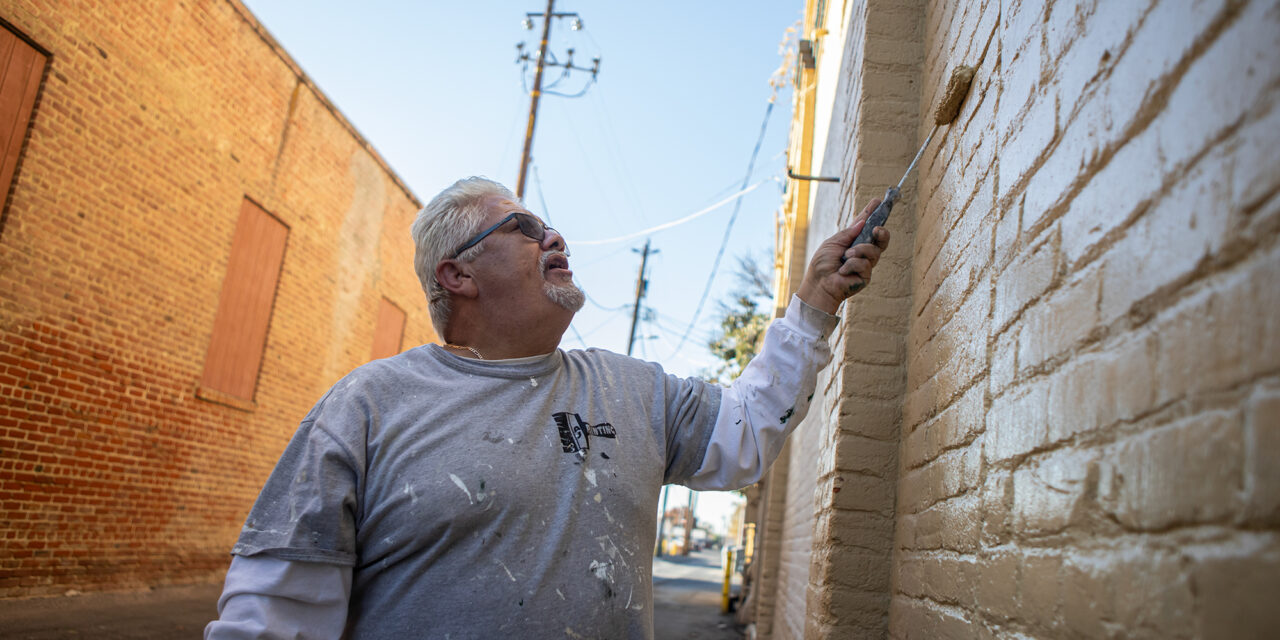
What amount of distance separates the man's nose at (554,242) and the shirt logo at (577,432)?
564 millimetres

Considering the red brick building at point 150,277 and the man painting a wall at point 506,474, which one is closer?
the man painting a wall at point 506,474

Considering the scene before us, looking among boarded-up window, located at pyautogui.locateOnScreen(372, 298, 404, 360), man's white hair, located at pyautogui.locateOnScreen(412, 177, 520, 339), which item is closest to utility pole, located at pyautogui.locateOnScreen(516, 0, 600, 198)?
boarded-up window, located at pyautogui.locateOnScreen(372, 298, 404, 360)

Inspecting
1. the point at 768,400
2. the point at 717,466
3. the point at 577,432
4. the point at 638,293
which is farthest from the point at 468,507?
the point at 638,293

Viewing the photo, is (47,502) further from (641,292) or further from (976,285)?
(641,292)

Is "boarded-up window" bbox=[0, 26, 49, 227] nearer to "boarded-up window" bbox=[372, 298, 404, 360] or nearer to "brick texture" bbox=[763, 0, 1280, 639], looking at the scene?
"brick texture" bbox=[763, 0, 1280, 639]

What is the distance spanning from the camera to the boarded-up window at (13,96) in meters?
6.39

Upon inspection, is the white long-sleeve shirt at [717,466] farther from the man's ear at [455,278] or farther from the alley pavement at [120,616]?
the alley pavement at [120,616]

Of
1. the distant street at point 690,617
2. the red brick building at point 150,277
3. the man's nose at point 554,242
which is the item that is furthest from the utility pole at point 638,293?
the man's nose at point 554,242

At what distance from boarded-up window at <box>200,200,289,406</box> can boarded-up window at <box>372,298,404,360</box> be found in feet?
11.4

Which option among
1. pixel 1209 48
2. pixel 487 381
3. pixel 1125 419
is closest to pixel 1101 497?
pixel 1125 419

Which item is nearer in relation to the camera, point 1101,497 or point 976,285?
point 1101,497

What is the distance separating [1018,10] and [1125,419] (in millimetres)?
966

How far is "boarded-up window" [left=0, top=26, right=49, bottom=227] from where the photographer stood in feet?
21.0

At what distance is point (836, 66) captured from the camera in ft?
18.1
